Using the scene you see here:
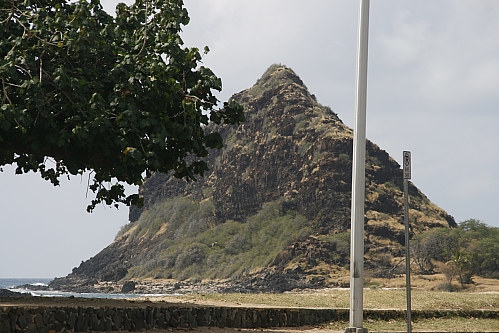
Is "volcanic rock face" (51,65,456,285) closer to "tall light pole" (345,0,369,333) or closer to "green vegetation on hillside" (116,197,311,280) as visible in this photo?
"green vegetation on hillside" (116,197,311,280)

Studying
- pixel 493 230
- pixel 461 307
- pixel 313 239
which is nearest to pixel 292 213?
pixel 313 239

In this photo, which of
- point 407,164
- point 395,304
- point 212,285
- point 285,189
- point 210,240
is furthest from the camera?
point 285,189

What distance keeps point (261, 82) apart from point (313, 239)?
5384cm

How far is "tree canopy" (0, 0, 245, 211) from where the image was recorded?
13.0 m

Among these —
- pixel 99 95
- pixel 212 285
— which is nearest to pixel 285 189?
pixel 212 285

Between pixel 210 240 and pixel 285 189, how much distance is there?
1783cm

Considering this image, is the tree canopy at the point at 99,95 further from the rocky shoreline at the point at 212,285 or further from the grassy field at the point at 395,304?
the rocky shoreline at the point at 212,285

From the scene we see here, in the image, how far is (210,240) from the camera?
418 ft

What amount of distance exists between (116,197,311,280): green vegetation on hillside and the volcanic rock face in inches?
18.1

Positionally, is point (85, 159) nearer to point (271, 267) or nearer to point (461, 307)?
point (461, 307)

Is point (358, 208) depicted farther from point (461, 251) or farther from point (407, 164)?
point (461, 251)

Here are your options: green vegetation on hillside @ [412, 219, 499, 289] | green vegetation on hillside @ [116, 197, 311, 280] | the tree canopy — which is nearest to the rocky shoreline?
green vegetation on hillside @ [116, 197, 311, 280]

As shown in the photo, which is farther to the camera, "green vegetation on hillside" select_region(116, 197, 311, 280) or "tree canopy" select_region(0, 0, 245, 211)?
"green vegetation on hillside" select_region(116, 197, 311, 280)

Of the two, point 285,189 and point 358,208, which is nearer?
point 358,208
